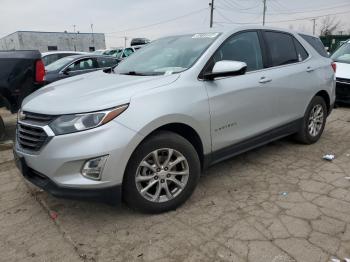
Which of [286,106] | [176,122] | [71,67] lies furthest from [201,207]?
[71,67]

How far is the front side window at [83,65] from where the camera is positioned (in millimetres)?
8930

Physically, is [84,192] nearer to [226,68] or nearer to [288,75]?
[226,68]

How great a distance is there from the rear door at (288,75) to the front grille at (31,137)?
2.60m

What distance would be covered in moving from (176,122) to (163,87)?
0.34m

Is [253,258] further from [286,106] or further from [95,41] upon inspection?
[95,41]

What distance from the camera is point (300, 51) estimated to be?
4719mm

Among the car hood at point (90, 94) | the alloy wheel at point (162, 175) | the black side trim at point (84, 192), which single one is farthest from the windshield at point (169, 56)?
the black side trim at point (84, 192)

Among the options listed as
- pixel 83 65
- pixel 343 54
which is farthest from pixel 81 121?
pixel 343 54

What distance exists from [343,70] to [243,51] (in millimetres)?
4983

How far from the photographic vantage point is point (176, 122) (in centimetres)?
304

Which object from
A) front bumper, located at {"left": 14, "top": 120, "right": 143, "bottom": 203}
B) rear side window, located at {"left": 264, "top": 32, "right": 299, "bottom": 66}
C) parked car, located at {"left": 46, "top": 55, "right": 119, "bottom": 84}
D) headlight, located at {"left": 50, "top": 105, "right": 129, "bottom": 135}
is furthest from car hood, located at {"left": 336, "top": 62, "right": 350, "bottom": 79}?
headlight, located at {"left": 50, "top": 105, "right": 129, "bottom": 135}

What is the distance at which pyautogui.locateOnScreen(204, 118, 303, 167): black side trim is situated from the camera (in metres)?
3.49

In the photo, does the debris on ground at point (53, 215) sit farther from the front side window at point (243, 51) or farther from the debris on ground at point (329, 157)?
the debris on ground at point (329, 157)

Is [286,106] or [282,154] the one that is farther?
[282,154]
